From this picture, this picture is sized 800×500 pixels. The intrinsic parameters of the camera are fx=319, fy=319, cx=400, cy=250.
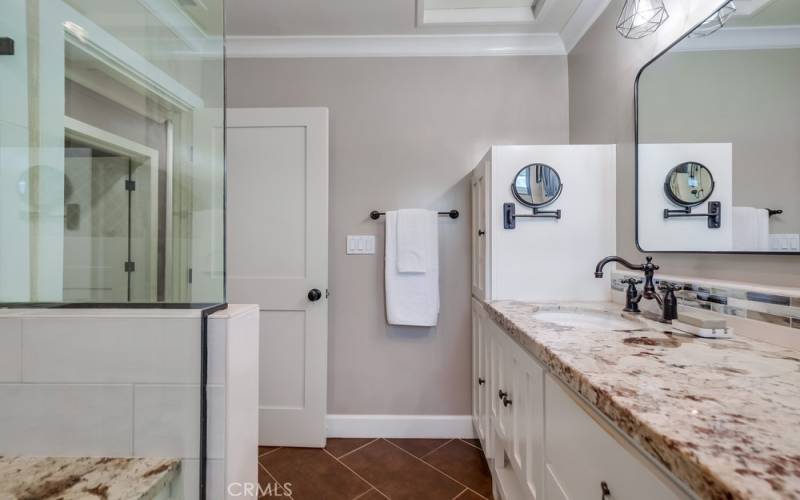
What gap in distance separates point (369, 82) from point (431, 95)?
0.39 metres

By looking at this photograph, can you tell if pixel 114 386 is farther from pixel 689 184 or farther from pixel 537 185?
pixel 689 184

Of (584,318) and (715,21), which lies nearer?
(715,21)

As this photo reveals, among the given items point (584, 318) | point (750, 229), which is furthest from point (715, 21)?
point (584, 318)

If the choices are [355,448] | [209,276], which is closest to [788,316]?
[209,276]

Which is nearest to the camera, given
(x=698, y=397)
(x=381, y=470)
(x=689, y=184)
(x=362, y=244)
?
(x=698, y=397)

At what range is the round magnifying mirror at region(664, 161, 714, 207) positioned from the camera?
42.1 inches

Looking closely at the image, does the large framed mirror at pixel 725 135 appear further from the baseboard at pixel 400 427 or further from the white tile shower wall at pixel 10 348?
the white tile shower wall at pixel 10 348

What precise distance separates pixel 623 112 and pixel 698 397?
54.9 inches

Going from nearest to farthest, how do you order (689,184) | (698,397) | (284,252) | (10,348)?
(698,397) < (10,348) < (689,184) < (284,252)

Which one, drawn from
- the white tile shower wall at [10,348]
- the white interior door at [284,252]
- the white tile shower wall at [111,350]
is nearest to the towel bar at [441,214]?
the white interior door at [284,252]

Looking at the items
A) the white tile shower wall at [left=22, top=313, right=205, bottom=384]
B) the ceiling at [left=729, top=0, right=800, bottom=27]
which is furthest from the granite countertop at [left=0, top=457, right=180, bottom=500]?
the ceiling at [left=729, top=0, right=800, bottom=27]

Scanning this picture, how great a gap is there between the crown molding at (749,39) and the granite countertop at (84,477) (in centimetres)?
173

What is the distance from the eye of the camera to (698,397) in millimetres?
503

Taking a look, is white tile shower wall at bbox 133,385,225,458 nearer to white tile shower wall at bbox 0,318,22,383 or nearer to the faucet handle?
white tile shower wall at bbox 0,318,22,383
